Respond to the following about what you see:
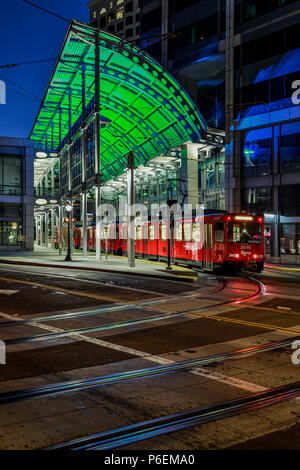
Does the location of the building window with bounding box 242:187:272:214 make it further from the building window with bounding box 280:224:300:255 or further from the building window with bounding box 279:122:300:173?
the building window with bounding box 279:122:300:173

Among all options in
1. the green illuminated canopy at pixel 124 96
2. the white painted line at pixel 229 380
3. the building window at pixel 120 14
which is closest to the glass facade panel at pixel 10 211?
the green illuminated canopy at pixel 124 96

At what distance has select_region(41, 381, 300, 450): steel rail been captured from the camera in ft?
12.5

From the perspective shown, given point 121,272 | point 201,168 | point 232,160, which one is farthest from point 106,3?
point 121,272

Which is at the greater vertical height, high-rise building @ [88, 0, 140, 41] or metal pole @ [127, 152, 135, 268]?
high-rise building @ [88, 0, 140, 41]

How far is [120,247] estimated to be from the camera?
120 feet

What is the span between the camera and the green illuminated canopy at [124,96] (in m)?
31.7

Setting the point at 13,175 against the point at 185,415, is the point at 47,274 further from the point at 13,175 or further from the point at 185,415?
the point at 13,175

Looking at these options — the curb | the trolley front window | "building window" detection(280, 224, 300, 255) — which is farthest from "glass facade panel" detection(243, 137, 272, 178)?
the curb

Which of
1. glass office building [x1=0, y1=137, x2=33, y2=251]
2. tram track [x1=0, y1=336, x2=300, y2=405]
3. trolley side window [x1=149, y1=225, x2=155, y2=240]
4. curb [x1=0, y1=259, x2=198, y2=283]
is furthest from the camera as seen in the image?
glass office building [x1=0, y1=137, x2=33, y2=251]

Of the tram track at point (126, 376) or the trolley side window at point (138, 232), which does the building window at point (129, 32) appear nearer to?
the trolley side window at point (138, 232)

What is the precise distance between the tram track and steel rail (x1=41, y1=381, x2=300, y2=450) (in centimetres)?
128

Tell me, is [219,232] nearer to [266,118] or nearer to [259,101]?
[266,118]

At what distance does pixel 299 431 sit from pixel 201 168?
40.2 meters

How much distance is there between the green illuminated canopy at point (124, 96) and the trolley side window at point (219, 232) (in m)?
15.6
